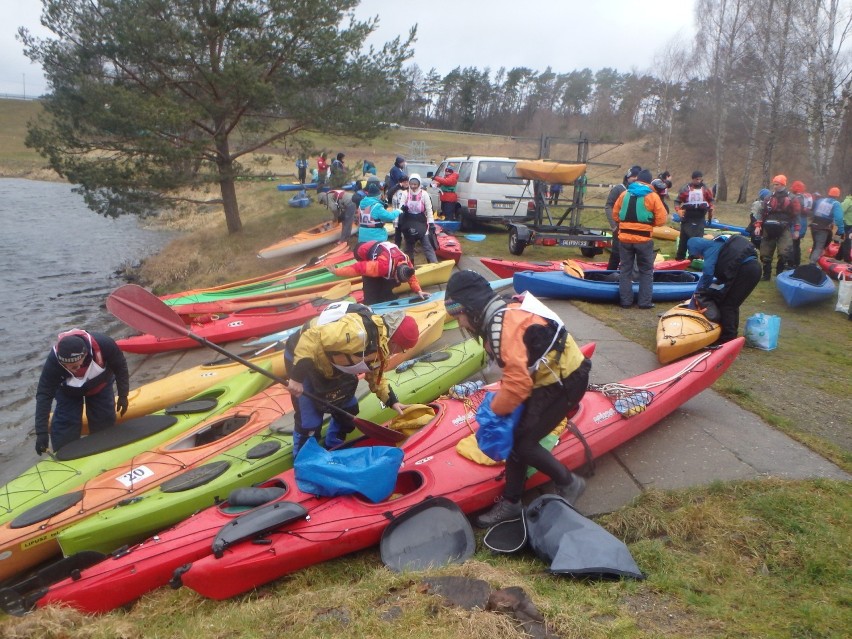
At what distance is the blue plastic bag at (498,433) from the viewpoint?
351 cm

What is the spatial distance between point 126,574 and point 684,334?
5.05 m

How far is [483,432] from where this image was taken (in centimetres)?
364

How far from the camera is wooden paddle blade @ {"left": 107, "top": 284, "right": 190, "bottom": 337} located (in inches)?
183

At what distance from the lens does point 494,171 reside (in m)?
12.5

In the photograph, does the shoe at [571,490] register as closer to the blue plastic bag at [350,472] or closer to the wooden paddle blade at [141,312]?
the blue plastic bag at [350,472]

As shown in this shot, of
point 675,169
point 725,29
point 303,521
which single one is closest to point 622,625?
point 303,521

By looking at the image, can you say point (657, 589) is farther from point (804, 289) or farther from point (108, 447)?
point (804, 289)

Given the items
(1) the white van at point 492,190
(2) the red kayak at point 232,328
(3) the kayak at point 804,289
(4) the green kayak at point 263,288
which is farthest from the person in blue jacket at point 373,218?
(3) the kayak at point 804,289

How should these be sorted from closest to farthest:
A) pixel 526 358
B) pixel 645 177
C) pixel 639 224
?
pixel 526 358 → pixel 639 224 → pixel 645 177

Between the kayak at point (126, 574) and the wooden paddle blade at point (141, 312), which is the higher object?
the wooden paddle blade at point (141, 312)

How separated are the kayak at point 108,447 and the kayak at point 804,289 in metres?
7.09

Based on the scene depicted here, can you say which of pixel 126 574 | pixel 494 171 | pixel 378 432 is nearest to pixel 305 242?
pixel 494 171

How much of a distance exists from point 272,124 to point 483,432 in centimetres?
1412

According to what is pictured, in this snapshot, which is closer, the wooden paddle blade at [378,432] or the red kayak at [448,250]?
the wooden paddle blade at [378,432]
